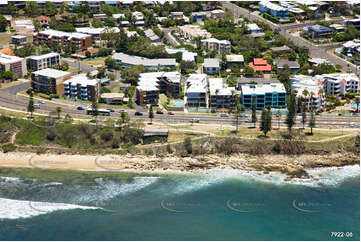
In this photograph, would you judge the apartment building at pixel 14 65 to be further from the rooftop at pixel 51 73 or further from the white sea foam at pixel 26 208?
the white sea foam at pixel 26 208

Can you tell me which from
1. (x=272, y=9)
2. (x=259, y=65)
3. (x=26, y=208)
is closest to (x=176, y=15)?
(x=272, y=9)

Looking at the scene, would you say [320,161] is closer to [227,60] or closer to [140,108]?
[140,108]

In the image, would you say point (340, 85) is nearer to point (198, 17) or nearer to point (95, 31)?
point (198, 17)

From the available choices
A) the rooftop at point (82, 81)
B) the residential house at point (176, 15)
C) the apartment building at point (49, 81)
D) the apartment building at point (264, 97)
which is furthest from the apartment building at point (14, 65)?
the residential house at point (176, 15)

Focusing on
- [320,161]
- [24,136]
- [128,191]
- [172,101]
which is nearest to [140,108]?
[172,101]

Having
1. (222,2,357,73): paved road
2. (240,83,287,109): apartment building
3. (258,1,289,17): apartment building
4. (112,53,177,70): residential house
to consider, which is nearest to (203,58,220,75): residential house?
(112,53,177,70): residential house

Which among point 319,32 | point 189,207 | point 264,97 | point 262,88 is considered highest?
point 319,32
